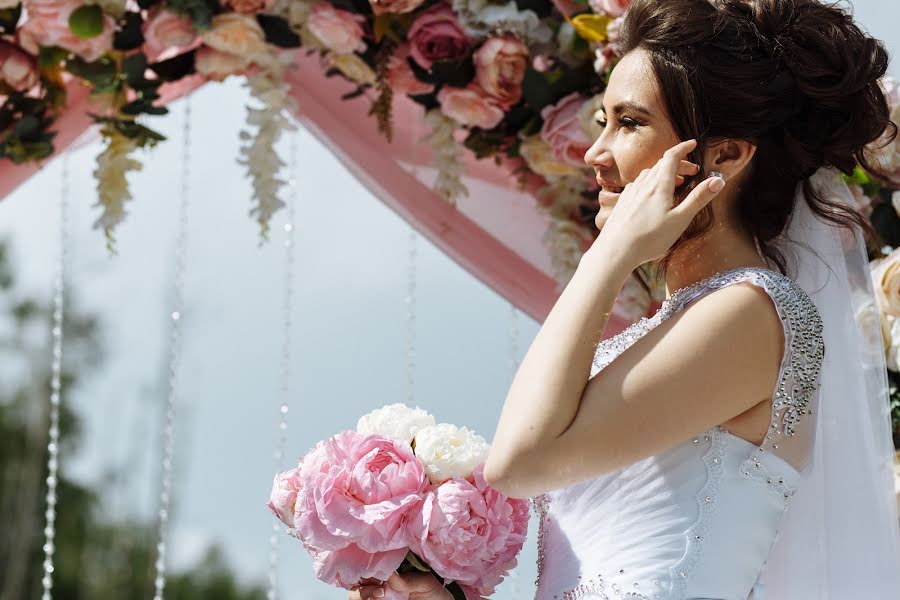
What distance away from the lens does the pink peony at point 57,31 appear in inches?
119

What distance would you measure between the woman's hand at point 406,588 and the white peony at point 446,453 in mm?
140

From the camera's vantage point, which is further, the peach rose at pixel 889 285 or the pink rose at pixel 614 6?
the pink rose at pixel 614 6

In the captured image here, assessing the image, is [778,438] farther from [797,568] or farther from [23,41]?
[23,41]

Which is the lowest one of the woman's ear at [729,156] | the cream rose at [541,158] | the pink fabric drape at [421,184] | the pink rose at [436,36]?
the pink fabric drape at [421,184]

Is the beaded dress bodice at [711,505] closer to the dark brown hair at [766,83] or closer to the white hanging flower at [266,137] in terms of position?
the dark brown hair at [766,83]

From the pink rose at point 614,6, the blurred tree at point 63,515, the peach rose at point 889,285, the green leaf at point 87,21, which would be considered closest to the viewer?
the peach rose at point 889,285

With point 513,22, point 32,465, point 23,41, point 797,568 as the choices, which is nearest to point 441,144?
point 513,22

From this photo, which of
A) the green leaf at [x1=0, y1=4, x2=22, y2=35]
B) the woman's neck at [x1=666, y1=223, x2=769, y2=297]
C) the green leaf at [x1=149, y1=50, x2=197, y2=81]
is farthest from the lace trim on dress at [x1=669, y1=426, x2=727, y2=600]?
the green leaf at [x1=0, y1=4, x2=22, y2=35]

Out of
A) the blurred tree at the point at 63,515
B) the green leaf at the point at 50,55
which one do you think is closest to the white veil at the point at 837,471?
the green leaf at the point at 50,55

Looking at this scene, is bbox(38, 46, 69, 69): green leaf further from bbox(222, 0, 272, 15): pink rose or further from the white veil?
the white veil

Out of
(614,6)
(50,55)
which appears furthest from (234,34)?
(614,6)

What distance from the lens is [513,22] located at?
3.06 metres

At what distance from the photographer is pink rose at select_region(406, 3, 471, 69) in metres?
3.10

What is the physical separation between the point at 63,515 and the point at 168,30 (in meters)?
14.9
